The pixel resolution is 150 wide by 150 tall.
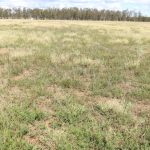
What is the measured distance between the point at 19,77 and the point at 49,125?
3.75 metres

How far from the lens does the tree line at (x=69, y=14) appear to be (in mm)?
119250

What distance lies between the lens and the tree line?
119250 millimetres

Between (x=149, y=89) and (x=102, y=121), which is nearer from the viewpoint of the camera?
(x=102, y=121)

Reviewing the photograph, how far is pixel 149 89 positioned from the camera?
26.5 feet

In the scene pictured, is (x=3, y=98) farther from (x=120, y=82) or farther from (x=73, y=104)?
(x=120, y=82)

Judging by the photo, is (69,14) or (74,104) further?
(69,14)

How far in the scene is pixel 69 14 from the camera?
123875mm

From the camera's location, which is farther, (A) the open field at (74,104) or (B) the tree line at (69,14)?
(B) the tree line at (69,14)

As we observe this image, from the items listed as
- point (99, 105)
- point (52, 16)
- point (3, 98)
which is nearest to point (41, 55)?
point (3, 98)

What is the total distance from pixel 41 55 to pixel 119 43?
302 inches

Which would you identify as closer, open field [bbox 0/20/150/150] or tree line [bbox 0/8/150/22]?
open field [bbox 0/20/150/150]

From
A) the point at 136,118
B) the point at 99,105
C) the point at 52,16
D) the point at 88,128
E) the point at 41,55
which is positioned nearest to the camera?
the point at 88,128

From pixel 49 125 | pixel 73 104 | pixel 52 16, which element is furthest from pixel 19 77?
pixel 52 16

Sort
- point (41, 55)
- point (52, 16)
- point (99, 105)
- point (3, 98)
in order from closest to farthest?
point (99, 105) → point (3, 98) → point (41, 55) → point (52, 16)
